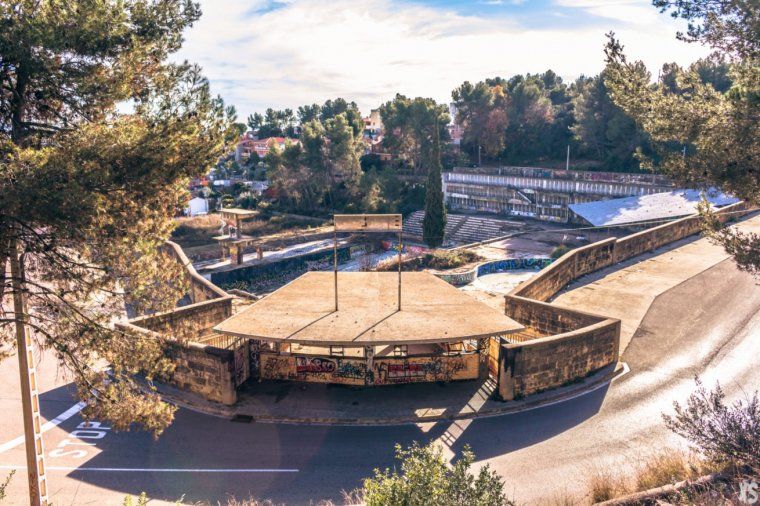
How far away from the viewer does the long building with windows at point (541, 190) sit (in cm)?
5162

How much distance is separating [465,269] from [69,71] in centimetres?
2716

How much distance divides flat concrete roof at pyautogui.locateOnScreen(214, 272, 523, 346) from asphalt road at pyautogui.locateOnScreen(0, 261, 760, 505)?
108 inches

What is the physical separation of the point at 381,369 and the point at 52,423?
10656 millimetres

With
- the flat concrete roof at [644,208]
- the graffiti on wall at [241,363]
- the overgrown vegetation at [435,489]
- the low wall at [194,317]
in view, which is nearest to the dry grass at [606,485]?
the overgrown vegetation at [435,489]

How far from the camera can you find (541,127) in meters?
79.1

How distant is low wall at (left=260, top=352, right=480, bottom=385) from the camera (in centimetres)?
1708

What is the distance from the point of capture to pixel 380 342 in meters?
14.9

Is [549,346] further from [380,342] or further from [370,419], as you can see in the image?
[370,419]

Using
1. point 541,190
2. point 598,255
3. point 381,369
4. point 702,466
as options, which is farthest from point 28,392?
point 541,190

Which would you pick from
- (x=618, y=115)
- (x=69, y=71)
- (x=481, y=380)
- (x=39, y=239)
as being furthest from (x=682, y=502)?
(x=618, y=115)

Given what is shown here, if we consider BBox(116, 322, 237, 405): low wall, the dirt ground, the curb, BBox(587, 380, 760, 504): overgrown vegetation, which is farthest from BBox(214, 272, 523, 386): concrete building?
the dirt ground

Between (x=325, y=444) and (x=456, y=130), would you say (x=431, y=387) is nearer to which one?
(x=325, y=444)

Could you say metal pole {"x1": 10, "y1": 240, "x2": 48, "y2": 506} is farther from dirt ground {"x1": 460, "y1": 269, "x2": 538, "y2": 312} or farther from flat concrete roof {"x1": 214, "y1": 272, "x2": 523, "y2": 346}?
dirt ground {"x1": 460, "y1": 269, "x2": 538, "y2": 312}

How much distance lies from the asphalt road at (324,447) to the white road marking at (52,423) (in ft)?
0.38
